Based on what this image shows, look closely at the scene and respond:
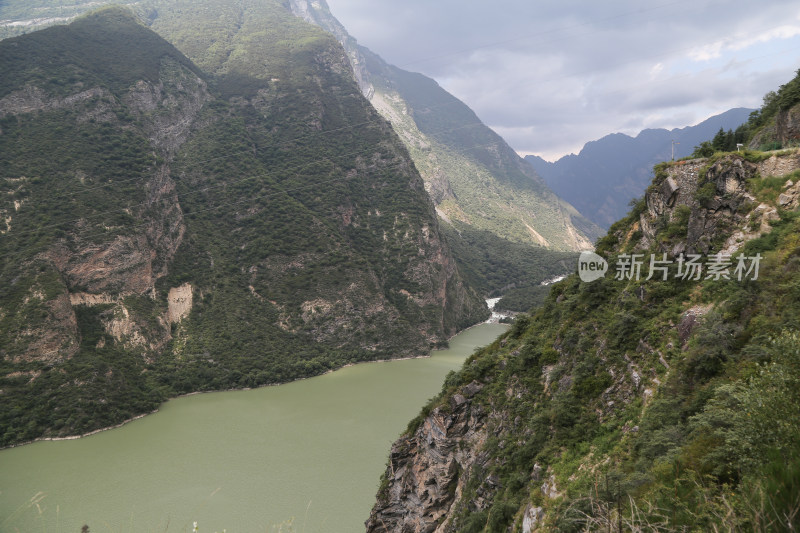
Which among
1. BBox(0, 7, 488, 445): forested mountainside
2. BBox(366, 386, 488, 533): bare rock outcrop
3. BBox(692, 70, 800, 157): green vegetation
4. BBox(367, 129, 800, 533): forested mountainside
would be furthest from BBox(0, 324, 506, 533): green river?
BBox(692, 70, 800, 157): green vegetation

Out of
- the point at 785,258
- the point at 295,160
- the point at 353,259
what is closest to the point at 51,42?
the point at 295,160

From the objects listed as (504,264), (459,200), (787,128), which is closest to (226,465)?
(787,128)

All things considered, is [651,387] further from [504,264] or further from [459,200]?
[459,200]

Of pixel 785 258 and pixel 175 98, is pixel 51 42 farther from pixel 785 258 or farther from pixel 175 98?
pixel 785 258

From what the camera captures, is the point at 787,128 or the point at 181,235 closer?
the point at 787,128

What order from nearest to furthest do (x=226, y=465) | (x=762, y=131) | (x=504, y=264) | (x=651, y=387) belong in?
(x=651, y=387)
(x=762, y=131)
(x=226, y=465)
(x=504, y=264)

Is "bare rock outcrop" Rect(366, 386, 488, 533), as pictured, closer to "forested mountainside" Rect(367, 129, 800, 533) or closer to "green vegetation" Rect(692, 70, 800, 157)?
"forested mountainside" Rect(367, 129, 800, 533)
